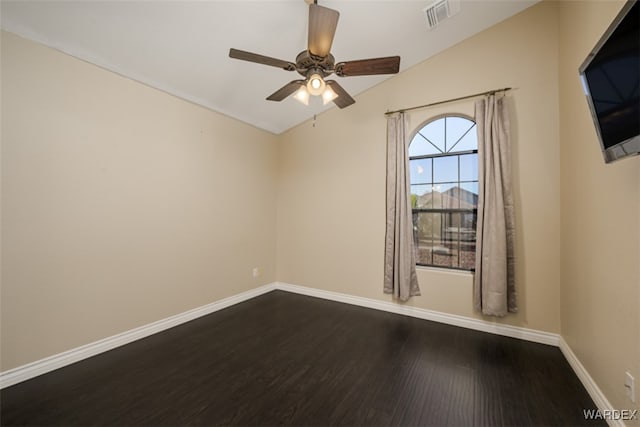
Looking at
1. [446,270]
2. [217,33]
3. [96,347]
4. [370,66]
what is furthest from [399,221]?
[96,347]

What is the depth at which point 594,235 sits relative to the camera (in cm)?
171

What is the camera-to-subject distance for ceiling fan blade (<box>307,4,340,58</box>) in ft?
5.00

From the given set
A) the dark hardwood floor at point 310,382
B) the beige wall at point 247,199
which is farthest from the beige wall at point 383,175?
the dark hardwood floor at point 310,382

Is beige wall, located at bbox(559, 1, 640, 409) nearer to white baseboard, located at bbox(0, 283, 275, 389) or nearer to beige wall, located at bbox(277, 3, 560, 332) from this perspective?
beige wall, located at bbox(277, 3, 560, 332)

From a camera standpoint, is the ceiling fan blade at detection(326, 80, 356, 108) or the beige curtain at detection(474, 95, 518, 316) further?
the beige curtain at detection(474, 95, 518, 316)

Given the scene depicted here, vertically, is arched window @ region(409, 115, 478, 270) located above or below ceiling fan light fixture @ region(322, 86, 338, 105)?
below

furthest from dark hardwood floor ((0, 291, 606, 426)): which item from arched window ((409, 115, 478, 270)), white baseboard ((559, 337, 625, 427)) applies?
arched window ((409, 115, 478, 270))

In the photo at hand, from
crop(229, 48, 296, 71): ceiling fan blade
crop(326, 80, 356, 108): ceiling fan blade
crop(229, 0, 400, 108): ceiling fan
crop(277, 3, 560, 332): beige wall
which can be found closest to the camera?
crop(229, 0, 400, 108): ceiling fan

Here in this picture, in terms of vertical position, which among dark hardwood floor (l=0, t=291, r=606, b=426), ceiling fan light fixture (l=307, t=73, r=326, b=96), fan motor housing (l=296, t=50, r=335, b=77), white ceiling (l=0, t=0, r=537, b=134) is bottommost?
dark hardwood floor (l=0, t=291, r=606, b=426)

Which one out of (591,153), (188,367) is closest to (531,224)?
(591,153)

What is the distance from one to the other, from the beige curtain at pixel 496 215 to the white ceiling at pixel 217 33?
94 centimetres

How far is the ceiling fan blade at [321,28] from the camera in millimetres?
1524

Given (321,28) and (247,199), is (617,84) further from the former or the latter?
(247,199)

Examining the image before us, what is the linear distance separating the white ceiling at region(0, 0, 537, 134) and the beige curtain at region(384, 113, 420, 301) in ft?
2.95
